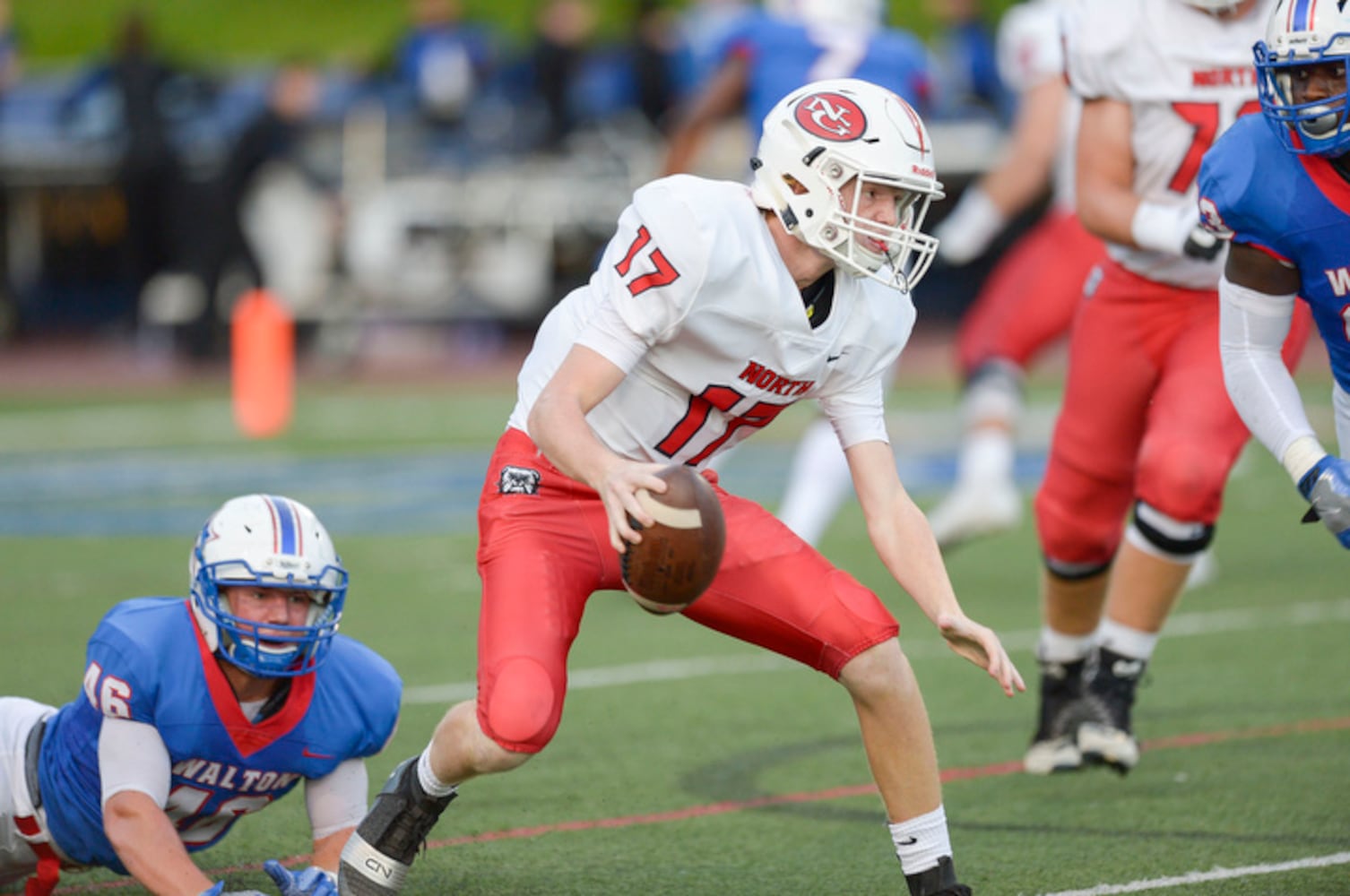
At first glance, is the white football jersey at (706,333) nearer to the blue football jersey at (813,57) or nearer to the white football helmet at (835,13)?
the blue football jersey at (813,57)

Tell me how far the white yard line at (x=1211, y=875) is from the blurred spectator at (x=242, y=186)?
12.1m

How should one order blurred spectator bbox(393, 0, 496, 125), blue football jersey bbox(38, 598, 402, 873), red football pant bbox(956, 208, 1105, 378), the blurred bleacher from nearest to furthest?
blue football jersey bbox(38, 598, 402, 873), red football pant bbox(956, 208, 1105, 378), the blurred bleacher, blurred spectator bbox(393, 0, 496, 125)

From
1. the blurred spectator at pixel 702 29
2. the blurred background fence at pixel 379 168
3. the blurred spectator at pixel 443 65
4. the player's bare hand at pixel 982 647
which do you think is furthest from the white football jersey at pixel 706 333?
the blurred spectator at pixel 443 65

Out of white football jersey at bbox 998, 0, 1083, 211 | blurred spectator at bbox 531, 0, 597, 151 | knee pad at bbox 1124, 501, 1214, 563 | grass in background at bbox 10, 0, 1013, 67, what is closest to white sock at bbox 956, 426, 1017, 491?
white football jersey at bbox 998, 0, 1083, 211

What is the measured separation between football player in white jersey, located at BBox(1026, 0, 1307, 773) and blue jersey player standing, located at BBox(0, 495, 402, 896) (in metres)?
1.92

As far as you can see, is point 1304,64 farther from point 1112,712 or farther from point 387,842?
point 387,842

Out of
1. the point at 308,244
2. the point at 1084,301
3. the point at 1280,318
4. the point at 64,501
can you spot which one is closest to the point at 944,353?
the point at 308,244

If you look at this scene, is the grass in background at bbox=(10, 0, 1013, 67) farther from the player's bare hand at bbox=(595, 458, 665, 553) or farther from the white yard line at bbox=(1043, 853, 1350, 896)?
the player's bare hand at bbox=(595, 458, 665, 553)

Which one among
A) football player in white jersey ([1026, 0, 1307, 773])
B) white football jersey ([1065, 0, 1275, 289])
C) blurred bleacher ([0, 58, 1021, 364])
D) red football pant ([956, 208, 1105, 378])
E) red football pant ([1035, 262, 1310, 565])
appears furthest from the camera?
blurred bleacher ([0, 58, 1021, 364])

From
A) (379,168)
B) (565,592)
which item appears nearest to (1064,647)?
(565,592)

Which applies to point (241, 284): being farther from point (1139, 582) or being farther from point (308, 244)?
point (1139, 582)

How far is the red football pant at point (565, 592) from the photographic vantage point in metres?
3.69

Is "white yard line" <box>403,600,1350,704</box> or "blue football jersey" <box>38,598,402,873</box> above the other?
"blue football jersey" <box>38,598,402,873</box>

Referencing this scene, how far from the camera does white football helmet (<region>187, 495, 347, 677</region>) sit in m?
3.80
